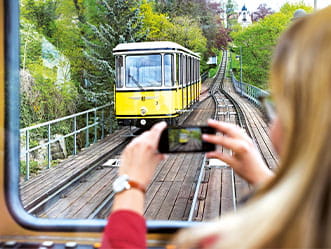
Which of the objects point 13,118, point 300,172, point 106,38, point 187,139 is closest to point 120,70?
point 106,38

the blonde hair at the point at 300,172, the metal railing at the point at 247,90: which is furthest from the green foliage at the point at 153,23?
the blonde hair at the point at 300,172

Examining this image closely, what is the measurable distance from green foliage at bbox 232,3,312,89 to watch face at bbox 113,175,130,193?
62 cm

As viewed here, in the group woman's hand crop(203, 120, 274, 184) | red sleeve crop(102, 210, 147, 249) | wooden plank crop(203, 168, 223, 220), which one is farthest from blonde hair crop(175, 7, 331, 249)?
wooden plank crop(203, 168, 223, 220)

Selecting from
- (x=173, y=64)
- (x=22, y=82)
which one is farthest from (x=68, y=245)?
(x=173, y=64)

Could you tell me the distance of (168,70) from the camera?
5.61ft

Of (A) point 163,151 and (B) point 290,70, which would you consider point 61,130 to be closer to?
(A) point 163,151

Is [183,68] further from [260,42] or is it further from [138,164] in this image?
[138,164]

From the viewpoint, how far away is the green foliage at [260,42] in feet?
4.67

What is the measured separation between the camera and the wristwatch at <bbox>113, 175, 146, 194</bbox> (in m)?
0.92

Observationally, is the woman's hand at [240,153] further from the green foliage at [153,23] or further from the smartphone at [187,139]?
the green foliage at [153,23]

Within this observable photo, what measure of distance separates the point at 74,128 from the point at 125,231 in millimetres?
998

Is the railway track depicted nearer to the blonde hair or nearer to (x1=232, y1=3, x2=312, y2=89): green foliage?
(x1=232, y1=3, x2=312, y2=89): green foliage

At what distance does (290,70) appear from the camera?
0.59m

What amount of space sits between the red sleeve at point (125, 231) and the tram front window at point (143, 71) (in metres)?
0.83
